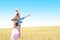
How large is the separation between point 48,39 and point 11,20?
555 cm

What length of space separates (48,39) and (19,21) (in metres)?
5.33

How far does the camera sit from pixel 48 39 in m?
17.2

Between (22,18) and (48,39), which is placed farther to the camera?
(48,39)

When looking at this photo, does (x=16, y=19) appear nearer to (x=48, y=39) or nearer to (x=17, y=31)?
(x=17, y=31)

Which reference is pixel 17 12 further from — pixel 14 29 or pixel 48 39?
pixel 48 39

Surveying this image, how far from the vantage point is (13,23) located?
40.8ft

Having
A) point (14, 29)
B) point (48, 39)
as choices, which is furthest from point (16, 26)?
point (48, 39)

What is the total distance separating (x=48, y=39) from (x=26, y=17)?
5.28 metres

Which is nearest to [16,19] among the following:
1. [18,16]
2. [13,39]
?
[18,16]

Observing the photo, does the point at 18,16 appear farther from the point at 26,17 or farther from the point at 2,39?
the point at 2,39

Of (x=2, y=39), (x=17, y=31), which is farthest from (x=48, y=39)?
(x=17, y=31)

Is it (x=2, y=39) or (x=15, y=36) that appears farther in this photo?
(x=2, y=39)

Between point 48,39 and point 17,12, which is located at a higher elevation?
point 17,12

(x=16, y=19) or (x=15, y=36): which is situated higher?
(x=16, y=19)
